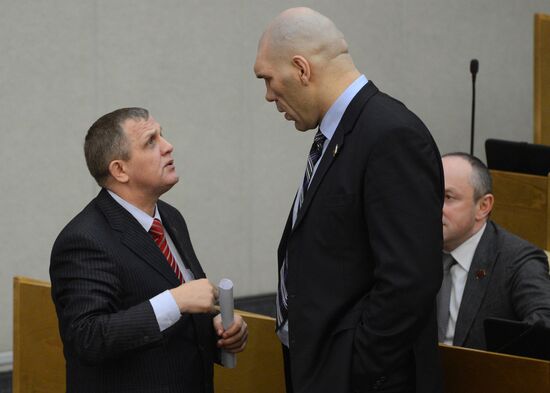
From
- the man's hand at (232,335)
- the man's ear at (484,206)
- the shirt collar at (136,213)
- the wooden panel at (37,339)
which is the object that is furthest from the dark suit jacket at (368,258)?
the wooden panel at (37,339)

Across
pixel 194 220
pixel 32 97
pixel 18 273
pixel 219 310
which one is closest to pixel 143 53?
pixel 32 97

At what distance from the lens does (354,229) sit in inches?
78.1

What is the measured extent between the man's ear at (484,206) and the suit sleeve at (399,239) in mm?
815

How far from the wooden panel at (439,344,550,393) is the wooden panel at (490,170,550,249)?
2026mm

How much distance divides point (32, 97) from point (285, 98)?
2.76 m

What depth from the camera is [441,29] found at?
5926 millimetres

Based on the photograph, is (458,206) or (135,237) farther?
(458,206)

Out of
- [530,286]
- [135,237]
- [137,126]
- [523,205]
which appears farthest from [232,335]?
[523,205]

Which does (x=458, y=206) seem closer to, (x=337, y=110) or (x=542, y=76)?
(x=337, y=110)

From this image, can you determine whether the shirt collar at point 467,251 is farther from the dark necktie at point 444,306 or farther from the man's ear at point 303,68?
the man's ear at point 303,68

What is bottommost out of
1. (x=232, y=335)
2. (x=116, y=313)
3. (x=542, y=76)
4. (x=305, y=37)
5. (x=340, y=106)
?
(x=232, y=335)

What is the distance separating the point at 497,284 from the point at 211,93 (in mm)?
2809

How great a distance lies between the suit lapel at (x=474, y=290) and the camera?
8.55 ft

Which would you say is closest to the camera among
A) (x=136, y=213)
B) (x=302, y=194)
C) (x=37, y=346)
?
Answer: (x=302, y=194)
